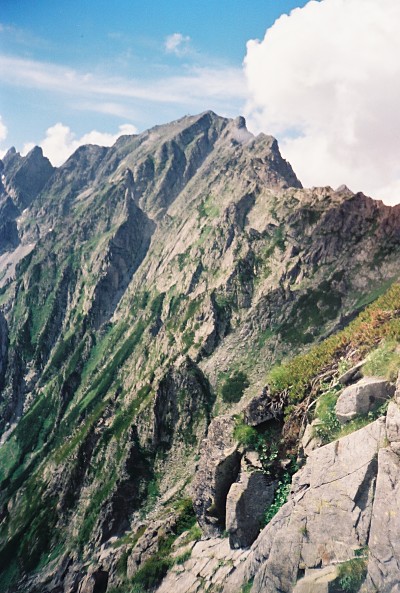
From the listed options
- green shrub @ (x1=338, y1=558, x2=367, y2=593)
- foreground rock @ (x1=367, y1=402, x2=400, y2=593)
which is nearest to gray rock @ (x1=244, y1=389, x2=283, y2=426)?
foreground rock @ (x1=367, y1=402, x2=400, y2=593)

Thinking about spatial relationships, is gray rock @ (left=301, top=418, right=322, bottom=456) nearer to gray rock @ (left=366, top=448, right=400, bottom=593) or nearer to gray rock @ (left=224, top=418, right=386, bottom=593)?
gray rock @ (left=224, top=418, right=386, bottom=593)

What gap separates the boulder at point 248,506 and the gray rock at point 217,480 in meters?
3.62

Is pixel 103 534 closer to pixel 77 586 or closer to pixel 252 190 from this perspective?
pixel 77 586

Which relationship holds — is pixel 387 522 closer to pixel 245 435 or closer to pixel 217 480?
pixel 245 435

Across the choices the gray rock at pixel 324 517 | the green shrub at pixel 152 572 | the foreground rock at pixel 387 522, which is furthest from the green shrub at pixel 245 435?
the foreground rock at pixel 387 522

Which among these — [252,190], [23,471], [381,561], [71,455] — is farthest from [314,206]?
[23,471]

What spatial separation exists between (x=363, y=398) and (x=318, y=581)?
11.9m

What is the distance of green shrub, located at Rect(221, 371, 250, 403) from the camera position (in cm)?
10012

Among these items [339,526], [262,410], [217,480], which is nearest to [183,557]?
[217,480]

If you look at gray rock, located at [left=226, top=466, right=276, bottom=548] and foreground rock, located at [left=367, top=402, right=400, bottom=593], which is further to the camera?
gray rock, located at [left=226, top=466, right=276, bottom=548]

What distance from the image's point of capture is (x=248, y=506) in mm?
35969

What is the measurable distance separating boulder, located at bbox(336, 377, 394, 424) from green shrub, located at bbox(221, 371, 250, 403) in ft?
226

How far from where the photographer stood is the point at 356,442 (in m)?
27.8

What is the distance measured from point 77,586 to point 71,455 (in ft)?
192
